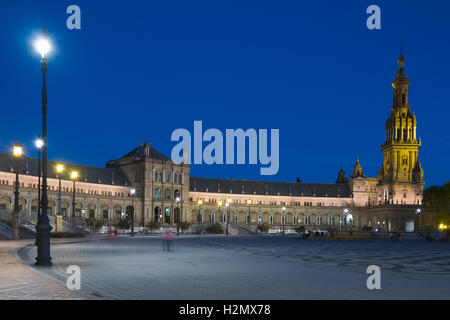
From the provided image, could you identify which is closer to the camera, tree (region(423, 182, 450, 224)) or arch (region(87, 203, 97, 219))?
arch (region(87, 203, 97, 219))

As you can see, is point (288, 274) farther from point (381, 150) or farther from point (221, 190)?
point (381, 150)

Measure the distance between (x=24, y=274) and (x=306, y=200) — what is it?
160411mm

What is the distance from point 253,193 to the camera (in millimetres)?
169375

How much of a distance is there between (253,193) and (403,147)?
48148 mm

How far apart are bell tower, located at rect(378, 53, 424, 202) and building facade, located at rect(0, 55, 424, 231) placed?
290 mm

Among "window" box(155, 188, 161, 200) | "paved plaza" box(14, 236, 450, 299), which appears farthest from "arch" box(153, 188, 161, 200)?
"paved plaza" box(14, 236, 450, 299)

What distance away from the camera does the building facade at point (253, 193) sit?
13325 cm

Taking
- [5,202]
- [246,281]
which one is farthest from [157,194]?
[246,281]

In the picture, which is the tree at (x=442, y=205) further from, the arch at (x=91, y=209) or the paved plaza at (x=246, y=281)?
the paved plaza at (x=246, y=281)

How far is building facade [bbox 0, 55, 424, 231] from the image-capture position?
133 metres

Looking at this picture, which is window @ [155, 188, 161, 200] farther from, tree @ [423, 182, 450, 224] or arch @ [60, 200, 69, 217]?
tree @ [423, 182, 450, 224]

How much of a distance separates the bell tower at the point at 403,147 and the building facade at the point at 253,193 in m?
0.29

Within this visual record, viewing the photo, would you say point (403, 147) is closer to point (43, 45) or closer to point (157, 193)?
point (157, 193)
